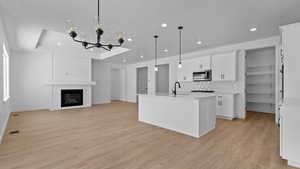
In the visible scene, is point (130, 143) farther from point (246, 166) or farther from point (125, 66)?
point (125, 66)

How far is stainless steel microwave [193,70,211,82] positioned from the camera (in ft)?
16.9

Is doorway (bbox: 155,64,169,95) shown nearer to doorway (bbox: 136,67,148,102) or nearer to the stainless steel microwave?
doorway (bbox: 136,67,148,102)

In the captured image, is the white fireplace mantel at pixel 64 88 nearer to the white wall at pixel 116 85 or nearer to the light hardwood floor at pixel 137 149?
the white wall at pixel 116 85

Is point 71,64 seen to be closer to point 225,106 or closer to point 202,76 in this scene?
point 202,76

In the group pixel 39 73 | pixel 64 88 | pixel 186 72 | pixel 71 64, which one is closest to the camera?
pixel 186 72

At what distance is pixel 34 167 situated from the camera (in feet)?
6.16

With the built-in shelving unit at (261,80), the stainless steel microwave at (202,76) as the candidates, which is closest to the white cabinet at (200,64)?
the stainless steel microwave at (202,76)

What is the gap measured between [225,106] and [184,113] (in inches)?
86.6

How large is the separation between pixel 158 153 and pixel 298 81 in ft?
8.94

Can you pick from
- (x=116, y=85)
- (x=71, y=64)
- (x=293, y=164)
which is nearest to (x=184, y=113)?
(x=293, y=164)

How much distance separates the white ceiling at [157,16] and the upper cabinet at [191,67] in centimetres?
119

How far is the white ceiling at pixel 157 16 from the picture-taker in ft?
8.09

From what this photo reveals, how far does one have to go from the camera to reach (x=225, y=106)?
180 inches

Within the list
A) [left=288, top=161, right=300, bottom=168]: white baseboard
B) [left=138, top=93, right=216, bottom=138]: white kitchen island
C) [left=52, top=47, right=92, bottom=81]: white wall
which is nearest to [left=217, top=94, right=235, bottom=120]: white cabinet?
[left=138, top=93, right=216, bottom=138]: white kitchen island
